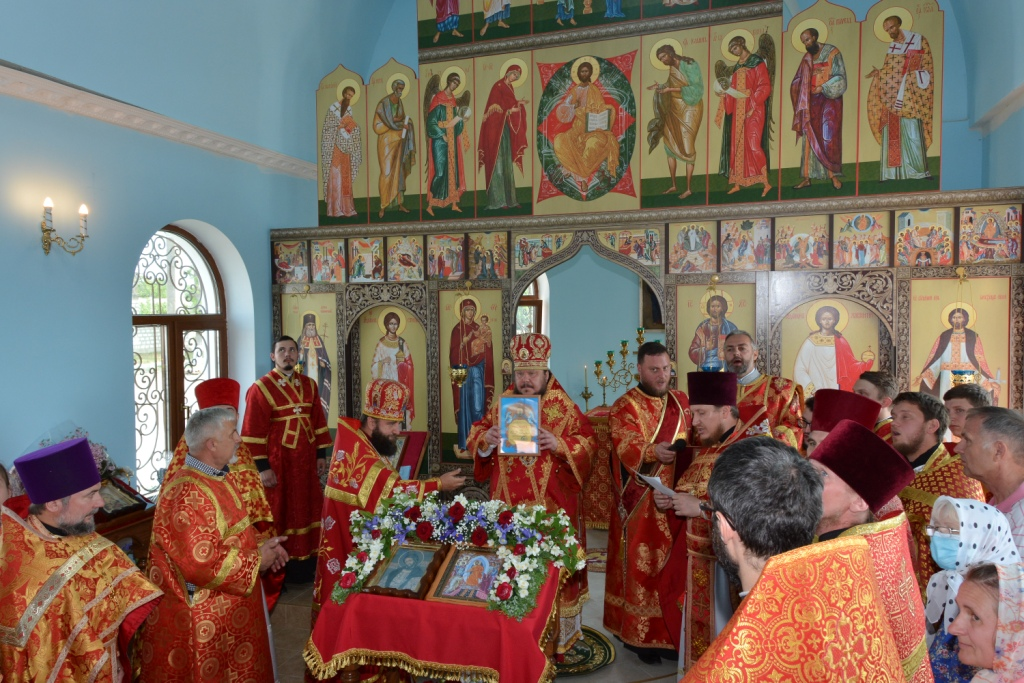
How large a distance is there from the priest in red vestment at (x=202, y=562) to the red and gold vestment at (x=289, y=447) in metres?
3.16

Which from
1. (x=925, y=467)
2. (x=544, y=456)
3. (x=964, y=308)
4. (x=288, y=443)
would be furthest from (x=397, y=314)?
(x=925, y=467)

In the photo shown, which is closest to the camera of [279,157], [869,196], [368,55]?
[869,196]

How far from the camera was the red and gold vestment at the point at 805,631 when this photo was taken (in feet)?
5.30

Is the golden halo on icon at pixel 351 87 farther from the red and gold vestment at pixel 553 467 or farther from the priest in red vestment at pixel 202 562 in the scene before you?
the priest in red vestment at pixel 202 562

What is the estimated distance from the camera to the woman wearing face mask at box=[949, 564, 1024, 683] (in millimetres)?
2131

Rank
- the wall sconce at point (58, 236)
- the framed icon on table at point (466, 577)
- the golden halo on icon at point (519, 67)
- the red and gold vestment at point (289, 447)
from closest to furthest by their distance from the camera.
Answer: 1. the framed icon on table at point (466, 577)
2. the wall sconce at point (58, 236)
3. the red and gold vestment at point (289, 447)
4. the golden halo on icon at point (519, 67)

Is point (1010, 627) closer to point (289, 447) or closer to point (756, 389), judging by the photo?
point (756, 389)

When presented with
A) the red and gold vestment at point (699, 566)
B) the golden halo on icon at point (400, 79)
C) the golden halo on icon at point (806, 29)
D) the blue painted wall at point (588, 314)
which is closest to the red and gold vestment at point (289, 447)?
the golden halo on icon at point (400, 79)

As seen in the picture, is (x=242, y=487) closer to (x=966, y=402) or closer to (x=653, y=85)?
(x=966, y=402)

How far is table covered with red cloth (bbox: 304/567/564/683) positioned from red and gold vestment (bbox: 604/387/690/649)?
5.87 ft

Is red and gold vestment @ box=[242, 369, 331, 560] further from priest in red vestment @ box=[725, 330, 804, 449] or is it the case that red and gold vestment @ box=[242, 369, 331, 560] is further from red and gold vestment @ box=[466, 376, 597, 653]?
priest in red vestment @ box=[725, 330, 804, 449]

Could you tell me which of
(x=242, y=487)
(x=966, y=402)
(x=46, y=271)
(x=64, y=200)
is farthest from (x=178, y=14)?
(x=966, y=402)

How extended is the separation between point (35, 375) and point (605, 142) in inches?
247

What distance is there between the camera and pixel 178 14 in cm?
798
